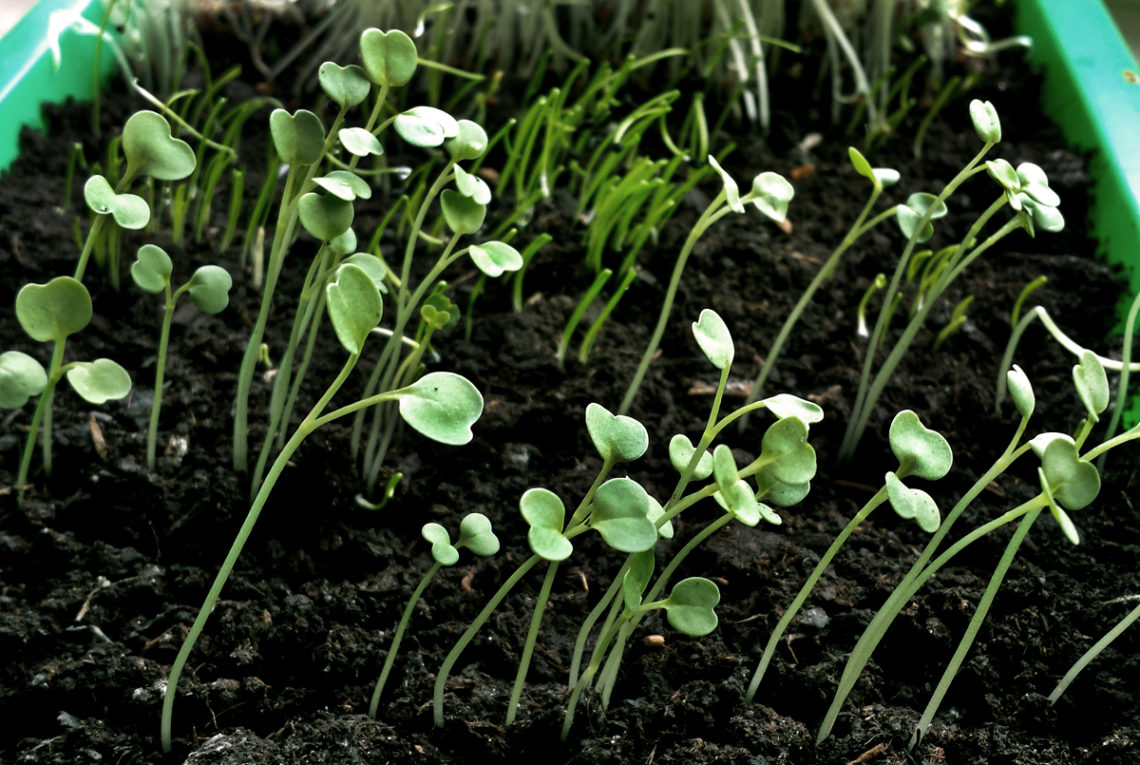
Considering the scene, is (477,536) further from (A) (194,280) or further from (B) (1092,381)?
(B) (1092,381)

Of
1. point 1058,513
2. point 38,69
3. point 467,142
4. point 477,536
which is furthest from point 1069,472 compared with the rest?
point 38,69

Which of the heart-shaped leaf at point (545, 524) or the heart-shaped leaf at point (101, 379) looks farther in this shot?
the heart-shaped leaf at point (101, 379)

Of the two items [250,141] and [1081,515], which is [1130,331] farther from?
[250,141]

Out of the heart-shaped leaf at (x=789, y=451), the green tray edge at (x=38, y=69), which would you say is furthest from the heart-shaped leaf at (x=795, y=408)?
the green tray edge at (x=38, y=69)

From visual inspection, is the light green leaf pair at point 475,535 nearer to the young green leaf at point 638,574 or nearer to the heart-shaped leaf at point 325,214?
the young green leaf at point 638,574

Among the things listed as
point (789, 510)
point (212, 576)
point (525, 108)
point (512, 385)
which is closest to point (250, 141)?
point (525, 108)

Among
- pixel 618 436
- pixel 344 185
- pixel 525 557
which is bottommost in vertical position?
pixel 525 557
